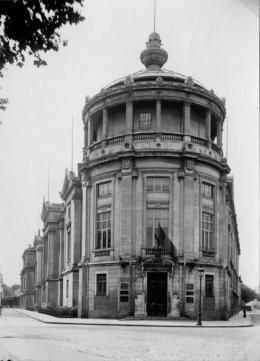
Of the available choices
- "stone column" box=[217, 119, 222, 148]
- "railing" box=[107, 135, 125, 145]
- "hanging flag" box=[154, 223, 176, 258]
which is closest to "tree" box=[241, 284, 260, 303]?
"stone column" box=[217, 119, 222, 148]

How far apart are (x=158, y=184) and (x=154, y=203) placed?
123 cm

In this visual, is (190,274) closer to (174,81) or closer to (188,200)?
(188,200)

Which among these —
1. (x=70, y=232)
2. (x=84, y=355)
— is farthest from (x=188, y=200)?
(x=84, y=355)

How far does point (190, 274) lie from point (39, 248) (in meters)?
41.7

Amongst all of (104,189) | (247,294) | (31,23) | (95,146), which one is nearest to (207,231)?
(104,189)

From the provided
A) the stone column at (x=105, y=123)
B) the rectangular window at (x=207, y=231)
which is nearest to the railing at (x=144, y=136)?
the stone column at (x=105, y=123)

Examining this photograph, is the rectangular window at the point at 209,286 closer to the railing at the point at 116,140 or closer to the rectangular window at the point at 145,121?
the railing at the point at 116,140

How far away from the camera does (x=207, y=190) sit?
120 feet

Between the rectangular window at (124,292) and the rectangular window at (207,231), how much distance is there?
547 centimetres

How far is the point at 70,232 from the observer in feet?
148

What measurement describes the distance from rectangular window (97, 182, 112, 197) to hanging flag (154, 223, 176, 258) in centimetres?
426

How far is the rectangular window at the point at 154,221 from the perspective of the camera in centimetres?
3472

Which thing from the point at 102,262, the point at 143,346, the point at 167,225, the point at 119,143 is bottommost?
the point at 143,346

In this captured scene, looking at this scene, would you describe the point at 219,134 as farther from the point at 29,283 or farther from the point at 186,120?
the point at 29,283
